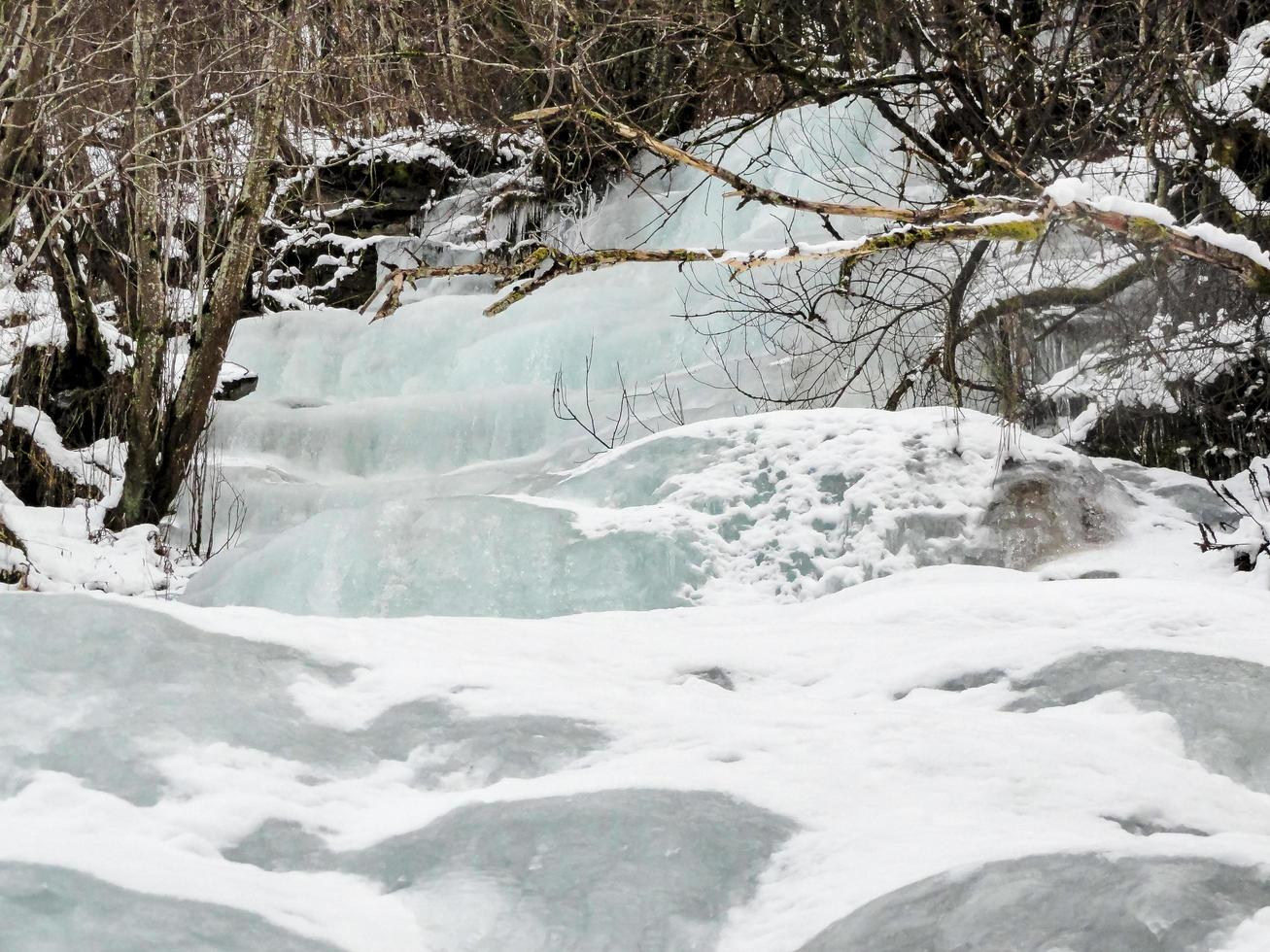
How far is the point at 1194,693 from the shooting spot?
2.21m

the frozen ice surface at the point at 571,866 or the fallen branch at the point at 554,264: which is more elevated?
the fallen branch at the point at 554,264

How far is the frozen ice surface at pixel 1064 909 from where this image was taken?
1291 mm

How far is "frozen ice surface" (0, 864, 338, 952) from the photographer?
1.25 metres

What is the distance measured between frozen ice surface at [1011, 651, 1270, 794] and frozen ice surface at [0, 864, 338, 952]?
1.43m

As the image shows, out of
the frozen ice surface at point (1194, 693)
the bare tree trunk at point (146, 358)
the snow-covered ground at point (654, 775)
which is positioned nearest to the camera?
the snow-covered ground at point (654, 775)

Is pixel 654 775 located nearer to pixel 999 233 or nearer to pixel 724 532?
pixel 999 233

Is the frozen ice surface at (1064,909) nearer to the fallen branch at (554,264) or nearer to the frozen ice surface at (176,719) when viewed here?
the frozen ice surface at (176,719)

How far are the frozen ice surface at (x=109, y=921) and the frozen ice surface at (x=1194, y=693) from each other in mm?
A: 1434

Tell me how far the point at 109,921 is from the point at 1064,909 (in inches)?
39.5

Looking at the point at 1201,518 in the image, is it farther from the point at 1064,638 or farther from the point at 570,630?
the point at 570,630

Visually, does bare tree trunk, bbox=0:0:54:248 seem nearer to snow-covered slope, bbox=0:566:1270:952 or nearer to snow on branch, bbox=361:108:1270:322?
snow on branch, bbox=361:108:1270:322

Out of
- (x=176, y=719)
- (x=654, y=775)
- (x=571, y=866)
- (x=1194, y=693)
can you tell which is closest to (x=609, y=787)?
(x=654, y=775)

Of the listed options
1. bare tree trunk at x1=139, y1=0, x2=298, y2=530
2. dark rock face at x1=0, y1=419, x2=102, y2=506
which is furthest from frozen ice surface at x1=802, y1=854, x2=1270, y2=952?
dark rock face at x1=0, y1=419, x2=102, y2=506

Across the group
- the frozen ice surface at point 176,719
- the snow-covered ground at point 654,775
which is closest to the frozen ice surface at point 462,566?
the snow-covered ground at point 654,775
